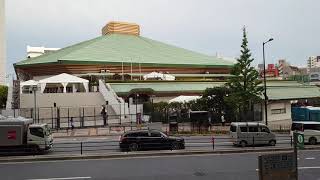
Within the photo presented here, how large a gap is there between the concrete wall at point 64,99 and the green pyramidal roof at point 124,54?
22.4 m

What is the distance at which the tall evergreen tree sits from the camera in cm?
5003

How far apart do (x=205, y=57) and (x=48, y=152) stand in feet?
230

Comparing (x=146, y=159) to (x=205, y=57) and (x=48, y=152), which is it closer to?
(x=48, y=152)

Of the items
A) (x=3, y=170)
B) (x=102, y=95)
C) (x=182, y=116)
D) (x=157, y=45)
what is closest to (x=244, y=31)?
(x=182, y=116)

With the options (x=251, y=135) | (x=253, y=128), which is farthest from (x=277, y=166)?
(x=253, y=128)

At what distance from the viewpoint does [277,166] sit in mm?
10773

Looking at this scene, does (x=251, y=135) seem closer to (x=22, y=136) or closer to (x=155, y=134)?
(x=155, y=134)

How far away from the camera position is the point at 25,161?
78.1ft

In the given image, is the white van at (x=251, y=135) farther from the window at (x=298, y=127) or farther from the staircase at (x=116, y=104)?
the staircase at (x=116, y=104)

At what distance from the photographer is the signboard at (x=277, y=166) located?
34.8ft

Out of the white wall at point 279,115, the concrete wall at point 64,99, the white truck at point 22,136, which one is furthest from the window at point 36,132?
the white wall at point 279,115

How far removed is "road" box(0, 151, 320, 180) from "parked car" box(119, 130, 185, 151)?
2.52 metres

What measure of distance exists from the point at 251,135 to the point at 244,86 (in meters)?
22.0

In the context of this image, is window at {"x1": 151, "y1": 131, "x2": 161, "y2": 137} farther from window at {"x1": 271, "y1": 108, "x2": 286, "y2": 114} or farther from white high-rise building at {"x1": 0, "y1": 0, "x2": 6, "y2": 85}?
white high-rise building at {"x1": 0, "y1": 0, "x2": 6, "y2": 85}
